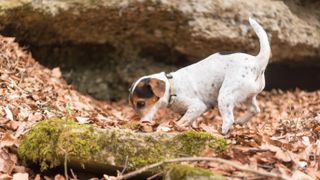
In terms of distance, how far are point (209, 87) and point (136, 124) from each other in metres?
1.05

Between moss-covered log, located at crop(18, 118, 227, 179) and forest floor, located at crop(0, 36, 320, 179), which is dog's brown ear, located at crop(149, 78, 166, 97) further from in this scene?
moss-covered log, located at crop(18, 118, 227, 179)

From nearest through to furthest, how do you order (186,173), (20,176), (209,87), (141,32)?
1. (186,173)
2. (20,176)
3. (209,87)
4. (141,32)

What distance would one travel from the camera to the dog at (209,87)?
535cm

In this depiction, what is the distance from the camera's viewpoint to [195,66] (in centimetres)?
582

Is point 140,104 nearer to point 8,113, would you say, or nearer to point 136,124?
point 136,124

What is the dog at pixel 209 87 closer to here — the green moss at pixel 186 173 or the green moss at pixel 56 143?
the green moss at pixel 56 143

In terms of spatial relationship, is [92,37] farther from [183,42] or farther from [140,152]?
[140,152]

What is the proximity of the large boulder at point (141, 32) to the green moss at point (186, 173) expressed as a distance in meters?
5.15

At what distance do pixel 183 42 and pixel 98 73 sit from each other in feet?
5.81

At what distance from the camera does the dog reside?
5348 millimetres

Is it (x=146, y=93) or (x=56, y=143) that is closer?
(x=56, y=143)

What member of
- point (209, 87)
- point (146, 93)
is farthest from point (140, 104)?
point (209, 87)

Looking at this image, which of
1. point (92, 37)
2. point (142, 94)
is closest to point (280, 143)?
point (142, 94)

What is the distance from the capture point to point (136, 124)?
4984 mm
